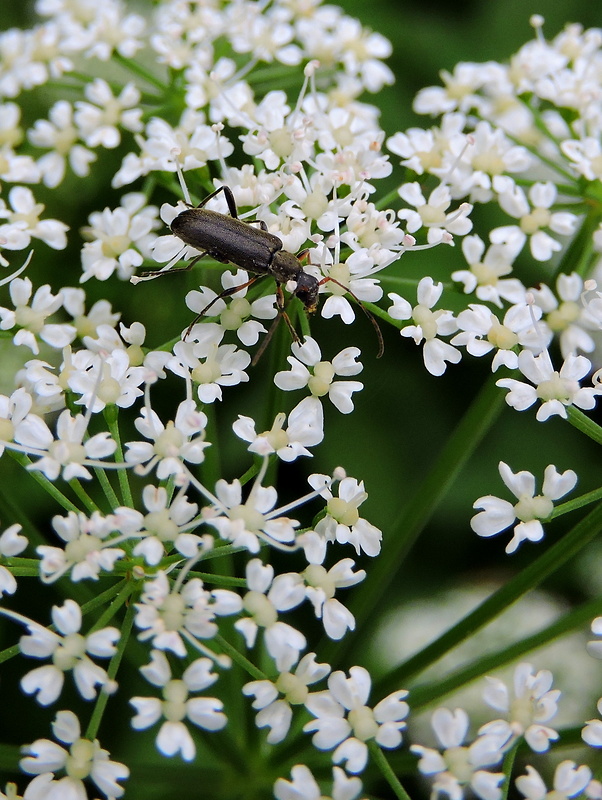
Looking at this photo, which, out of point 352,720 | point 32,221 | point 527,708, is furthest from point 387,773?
point 32,221

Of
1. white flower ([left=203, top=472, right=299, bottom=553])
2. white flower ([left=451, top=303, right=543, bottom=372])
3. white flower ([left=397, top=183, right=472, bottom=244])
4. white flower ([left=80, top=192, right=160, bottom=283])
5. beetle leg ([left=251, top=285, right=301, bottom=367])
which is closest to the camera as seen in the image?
white flower ([left=203, top=472, right=299, bottom=553])

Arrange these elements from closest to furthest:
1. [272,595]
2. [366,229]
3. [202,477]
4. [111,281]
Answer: [272,595], [366,229], [202,477], [111,281]

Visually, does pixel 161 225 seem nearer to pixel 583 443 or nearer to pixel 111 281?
pixel 111 281

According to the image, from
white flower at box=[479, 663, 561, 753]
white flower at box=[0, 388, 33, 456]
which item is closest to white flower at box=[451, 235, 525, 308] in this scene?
white flower at box=[479, 663, 561, 753]

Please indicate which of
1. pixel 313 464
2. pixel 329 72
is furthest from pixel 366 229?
pixel 329 72

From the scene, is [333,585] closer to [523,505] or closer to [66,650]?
[523,505]

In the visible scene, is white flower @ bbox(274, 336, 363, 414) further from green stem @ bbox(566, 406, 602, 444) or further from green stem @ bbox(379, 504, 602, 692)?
green stem @ bbox(379, 504, 602, 692)

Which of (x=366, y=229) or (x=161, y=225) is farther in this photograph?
(x=161, y=225)

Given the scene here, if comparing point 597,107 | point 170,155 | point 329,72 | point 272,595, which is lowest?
point 272,595
